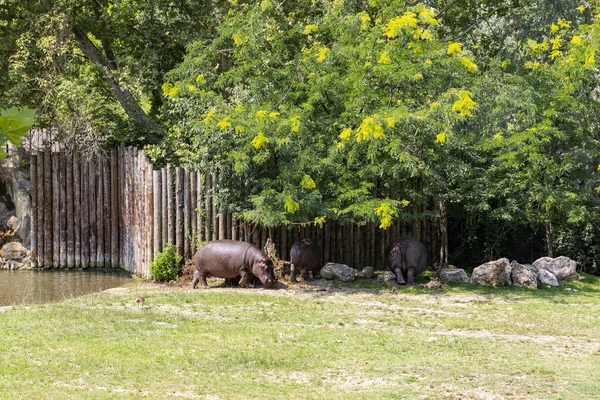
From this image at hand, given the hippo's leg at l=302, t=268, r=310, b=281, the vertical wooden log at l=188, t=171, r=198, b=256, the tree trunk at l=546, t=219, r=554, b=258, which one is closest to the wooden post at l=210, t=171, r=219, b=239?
the vertical wooden log at l=188, t=171, r=198, b=256

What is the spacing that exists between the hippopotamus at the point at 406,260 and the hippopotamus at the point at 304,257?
1.43m

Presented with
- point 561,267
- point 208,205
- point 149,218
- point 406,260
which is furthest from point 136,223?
point 561,267

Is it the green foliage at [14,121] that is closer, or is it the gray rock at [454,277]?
the green foliage at [14,121]

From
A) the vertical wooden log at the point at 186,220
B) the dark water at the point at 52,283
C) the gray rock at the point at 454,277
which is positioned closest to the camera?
the dark water at the point at 52,283

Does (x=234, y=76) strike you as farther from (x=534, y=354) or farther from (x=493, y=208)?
(x=534, y=354)

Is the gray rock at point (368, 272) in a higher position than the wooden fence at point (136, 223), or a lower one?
lower

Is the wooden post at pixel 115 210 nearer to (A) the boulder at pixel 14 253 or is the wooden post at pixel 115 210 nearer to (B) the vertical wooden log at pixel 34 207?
(B) the vertical wooden log at pixel 34 207

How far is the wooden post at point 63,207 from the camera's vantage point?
18.2m

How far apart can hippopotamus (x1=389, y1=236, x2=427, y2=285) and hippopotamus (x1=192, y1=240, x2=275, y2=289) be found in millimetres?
2443

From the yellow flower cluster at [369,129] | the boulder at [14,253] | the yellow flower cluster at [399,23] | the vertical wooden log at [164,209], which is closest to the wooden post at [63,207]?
the boulder at [14,253]

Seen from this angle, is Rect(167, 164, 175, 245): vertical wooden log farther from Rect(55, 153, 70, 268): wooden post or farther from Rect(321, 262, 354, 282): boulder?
Rect(55, 153, 70, 268): wooden post

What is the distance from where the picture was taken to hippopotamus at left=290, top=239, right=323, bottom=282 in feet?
49.8

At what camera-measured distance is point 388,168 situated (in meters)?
14.6

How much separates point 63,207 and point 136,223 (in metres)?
2.03
